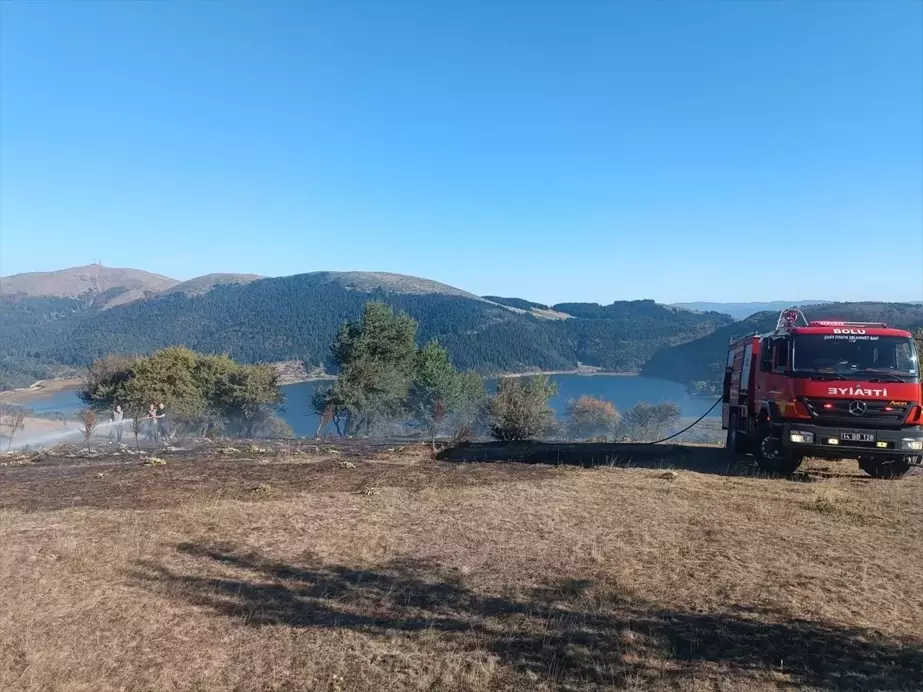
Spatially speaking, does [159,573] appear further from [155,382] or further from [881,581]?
[155,382]

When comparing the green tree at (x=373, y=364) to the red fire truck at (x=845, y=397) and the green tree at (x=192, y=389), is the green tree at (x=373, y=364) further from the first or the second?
the red fire truck at (x=845, y=397)

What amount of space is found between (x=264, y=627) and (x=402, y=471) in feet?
25.3

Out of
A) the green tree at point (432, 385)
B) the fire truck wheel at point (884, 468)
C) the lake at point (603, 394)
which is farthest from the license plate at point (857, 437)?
the lake at point (603, 394)

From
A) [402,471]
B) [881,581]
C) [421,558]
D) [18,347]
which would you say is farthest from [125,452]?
[18,347]

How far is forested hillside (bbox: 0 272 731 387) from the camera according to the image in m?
108

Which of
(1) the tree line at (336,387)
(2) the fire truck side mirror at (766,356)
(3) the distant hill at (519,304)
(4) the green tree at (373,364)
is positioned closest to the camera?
(2) the fire truck side mirror at (766,356)

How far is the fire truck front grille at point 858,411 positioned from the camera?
37.2ft

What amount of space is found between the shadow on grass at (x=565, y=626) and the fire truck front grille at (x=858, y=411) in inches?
285

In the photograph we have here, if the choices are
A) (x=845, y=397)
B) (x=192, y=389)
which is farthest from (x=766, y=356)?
(x=192, y=389)

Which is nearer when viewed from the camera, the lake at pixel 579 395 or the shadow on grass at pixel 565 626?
the shadow on grass at pixel 565 626

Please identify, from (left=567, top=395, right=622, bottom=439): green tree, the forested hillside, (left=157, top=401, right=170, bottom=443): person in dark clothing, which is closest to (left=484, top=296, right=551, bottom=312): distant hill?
the forested hillside

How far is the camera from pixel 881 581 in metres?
6.40

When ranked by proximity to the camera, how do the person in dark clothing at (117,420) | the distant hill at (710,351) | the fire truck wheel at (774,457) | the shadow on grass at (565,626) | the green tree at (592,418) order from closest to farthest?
the shadow on grass at (565,626), the fire truck wheel at (774,457), the person in dark clothing at (117,420), the distant hill at (710,351), the green tree at (592,418)

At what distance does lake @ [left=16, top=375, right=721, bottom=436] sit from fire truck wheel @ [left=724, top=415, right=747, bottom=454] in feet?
115
